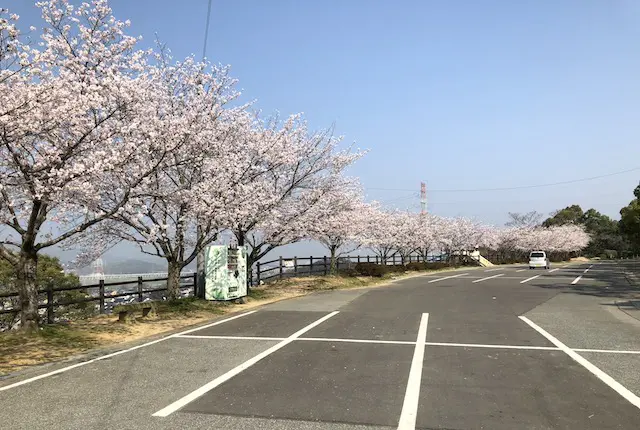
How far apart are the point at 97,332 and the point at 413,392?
27.9ft

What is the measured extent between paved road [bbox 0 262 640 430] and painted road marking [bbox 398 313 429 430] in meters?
0.02

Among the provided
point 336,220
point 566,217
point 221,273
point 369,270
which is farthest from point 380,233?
point 566,217

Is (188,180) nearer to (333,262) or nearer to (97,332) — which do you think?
(97,332)

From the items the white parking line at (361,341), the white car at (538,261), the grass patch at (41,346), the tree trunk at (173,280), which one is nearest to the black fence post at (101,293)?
the grass patch at (41,346)

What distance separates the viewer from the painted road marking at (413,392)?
4.81 metres

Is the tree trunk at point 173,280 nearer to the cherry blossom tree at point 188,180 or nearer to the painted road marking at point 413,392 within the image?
the cherry blossom tree at point 188,180

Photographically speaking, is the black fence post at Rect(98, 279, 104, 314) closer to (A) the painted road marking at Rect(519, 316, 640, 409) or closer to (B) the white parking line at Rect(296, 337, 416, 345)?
(B) the white parking line at Rect(296, 337, 416, 345)

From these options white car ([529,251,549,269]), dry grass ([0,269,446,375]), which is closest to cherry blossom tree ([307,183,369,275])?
dry grass ([0,269,446,375])

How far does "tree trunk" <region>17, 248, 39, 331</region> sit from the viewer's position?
10320 millimetres

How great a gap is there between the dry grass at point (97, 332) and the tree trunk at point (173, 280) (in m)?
0.39

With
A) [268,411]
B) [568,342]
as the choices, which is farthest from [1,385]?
A: [568,342]

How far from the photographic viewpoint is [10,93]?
8672 millimetres

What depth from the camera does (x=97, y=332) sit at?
11.3 meters

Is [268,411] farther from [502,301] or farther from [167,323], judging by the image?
[502,301]
